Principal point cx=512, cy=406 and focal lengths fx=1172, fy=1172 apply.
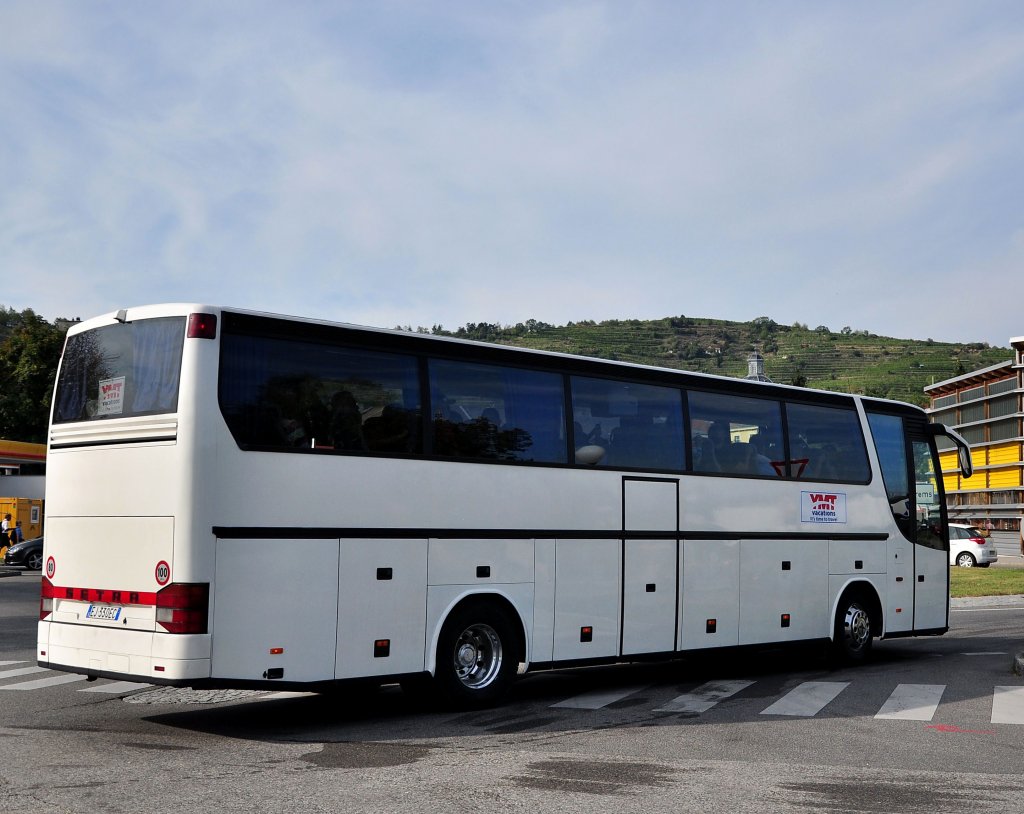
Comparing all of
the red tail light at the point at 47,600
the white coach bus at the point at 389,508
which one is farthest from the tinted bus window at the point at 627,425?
the red tail light at the point at 47,600

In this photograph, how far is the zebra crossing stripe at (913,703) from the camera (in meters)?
10.6

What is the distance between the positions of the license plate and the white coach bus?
3 cm

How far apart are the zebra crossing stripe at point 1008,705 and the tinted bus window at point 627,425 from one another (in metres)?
3.96

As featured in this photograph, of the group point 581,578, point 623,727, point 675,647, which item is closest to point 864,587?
point 675,647

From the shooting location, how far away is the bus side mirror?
1575 cm

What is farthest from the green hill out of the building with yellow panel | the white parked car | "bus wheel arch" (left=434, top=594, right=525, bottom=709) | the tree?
"bus wheel arch" (left=434, top=594, right=525, bottom=709)

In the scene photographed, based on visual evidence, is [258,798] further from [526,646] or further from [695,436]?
[695,436]

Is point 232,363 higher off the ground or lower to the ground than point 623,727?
higher

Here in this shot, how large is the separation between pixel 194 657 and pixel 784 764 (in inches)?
173

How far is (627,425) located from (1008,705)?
4577mm

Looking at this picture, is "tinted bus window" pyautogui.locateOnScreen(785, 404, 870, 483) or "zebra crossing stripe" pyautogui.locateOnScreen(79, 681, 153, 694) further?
"tinted bus window" pyautogui.locateOnScreen(785, 404, 870, 483)

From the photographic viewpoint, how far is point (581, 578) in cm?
1191

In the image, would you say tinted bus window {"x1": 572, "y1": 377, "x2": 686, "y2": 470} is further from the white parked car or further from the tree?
the tree

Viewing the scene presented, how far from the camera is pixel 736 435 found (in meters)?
13.8
